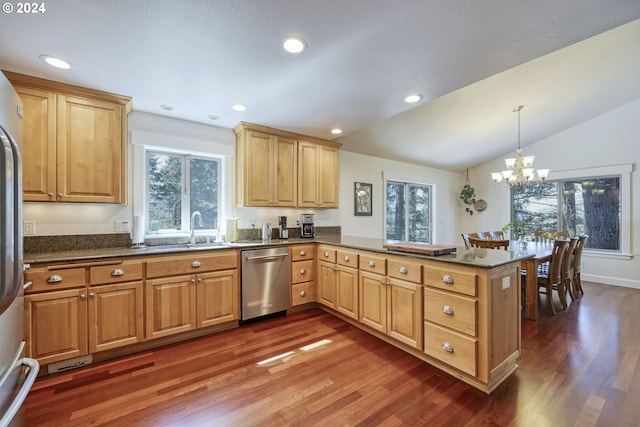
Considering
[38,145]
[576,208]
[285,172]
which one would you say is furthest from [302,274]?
[576,208]

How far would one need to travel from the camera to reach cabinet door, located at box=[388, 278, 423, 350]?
7.06ft

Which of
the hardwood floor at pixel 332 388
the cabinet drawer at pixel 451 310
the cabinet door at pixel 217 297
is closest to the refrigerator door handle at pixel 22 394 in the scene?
the hardwood floor at pixel 332 388

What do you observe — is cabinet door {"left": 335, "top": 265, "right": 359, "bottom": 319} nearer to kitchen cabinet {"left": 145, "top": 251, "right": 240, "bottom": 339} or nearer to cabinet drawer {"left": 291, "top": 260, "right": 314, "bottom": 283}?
cabinet drawer {"left": 291, "top": 260, "right": 314, "bottom": 283}

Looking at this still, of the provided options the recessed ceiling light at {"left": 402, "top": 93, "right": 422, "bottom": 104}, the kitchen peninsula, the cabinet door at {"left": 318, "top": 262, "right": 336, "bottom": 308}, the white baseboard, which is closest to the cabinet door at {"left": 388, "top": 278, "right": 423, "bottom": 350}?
the kitchen peninsula

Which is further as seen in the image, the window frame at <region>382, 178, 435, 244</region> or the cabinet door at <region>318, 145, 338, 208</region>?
the window frame at <region>382, 178, 435, 244</region>

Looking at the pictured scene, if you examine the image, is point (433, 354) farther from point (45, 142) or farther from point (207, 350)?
point (45, 142)

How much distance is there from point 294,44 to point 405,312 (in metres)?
2.28

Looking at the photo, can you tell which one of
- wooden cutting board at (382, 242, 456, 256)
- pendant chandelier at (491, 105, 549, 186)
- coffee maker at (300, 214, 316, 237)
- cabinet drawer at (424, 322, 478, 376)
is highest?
pendant chandelier at (491, 105, 549, 186)

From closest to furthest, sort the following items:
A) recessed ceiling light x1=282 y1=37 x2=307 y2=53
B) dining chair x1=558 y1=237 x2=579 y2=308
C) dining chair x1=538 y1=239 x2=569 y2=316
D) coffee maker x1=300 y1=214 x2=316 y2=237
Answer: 1. recessed ceiling light x1=282 y1=37 x2=307 y2=53
2. dining chair x1=538 y1=239 x2=569 y2=316
3. dining chair x1=558 y1=237 x2=579 y2=308
4. coffee maker x1=300 y1=214 x2=316 y2=237

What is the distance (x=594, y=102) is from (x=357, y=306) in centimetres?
517

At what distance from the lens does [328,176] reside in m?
3.96

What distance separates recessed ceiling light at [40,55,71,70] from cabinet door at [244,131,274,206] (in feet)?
5.45

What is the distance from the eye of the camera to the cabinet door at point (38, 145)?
6.95 feet

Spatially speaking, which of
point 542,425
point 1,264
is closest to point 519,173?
point 542,425
